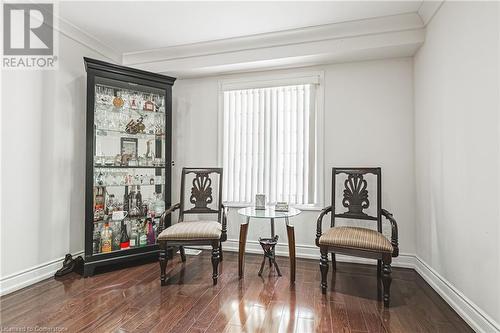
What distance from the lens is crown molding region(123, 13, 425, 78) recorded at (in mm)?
2594

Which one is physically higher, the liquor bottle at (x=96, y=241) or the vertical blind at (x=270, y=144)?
the vertical blind at (x=270, y=144)

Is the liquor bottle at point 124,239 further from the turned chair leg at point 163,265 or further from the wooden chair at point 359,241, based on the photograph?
the wooden chair at point 359,241

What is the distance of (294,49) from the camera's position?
2.91 metres

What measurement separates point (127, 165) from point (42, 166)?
0.78 meters

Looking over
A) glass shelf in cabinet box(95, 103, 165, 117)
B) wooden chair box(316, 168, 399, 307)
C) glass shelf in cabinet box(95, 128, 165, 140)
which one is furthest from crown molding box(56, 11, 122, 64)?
wooden chair box(316, 168, 399, 307)

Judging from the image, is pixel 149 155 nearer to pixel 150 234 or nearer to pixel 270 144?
pixel 150 234

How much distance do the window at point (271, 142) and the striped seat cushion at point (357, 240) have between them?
0.86m

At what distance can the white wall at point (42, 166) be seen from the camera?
2211mm

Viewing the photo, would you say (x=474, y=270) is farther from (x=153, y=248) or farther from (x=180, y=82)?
(x=180, y=82)

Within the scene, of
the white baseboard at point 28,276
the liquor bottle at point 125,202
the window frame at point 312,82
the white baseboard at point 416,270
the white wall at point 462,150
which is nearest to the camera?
the white wall at point 462,150

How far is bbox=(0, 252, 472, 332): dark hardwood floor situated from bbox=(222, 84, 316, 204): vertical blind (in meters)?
1.03

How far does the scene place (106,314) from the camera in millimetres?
1885

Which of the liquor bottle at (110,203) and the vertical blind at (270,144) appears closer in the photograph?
the liquor bottle at (110,203)

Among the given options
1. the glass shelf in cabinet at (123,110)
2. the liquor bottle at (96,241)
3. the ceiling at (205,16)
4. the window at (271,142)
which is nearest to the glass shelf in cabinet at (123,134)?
the glass shelf in cabinet at (123,110)
